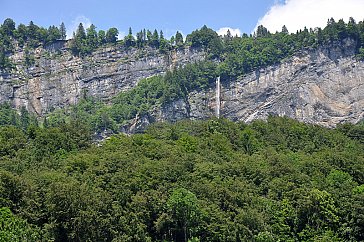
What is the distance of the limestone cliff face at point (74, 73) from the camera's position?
118 meters

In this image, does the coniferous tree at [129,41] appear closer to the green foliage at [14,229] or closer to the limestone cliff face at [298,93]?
the limestone cliff face at [298,93]

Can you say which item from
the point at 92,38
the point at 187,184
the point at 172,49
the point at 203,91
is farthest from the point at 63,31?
the point at 187,184

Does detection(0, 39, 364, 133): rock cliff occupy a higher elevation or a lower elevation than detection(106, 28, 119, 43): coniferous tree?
lower

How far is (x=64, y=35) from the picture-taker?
438 feet

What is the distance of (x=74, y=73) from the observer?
401 ft

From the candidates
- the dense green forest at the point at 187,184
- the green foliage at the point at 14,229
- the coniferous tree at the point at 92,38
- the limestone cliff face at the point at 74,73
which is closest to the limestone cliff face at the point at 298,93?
the limestone cliff face at the point at 74,73

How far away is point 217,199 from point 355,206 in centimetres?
1163

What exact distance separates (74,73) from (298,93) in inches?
1997

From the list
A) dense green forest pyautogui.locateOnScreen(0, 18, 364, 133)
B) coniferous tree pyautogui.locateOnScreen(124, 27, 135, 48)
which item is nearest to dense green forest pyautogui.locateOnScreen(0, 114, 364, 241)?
dense green forest pyautogui.locateOnScreen(0, 18, 364, 133)

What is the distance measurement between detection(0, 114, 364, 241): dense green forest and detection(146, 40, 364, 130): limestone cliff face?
40.6 metres

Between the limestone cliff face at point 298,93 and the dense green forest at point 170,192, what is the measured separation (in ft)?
133

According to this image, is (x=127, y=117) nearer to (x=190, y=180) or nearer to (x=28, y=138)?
(x=28, y=138)

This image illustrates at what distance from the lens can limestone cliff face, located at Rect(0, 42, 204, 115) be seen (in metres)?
118

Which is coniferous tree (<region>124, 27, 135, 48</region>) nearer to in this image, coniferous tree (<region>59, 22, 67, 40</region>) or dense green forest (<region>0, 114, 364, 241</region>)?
coniferous tree (<region>59, 22, 67, 40</region>)
